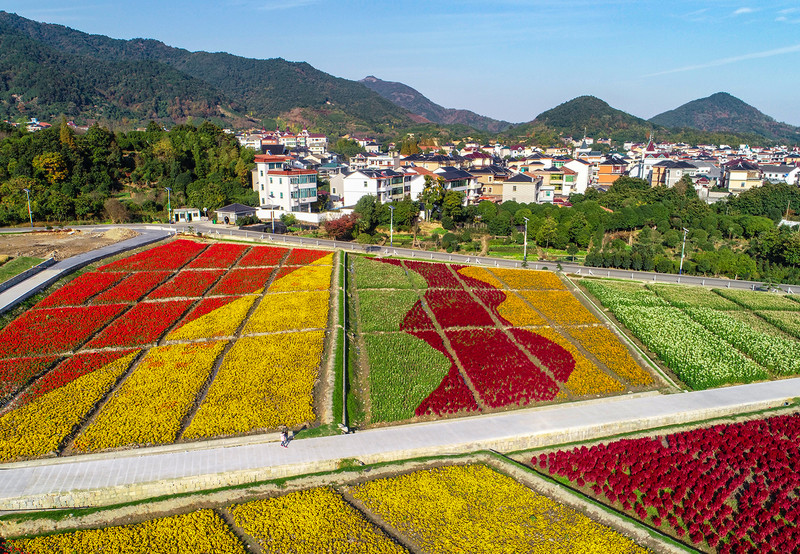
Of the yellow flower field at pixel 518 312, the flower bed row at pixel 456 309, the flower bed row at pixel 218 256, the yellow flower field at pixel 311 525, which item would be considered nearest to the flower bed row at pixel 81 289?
the flower bed row at pixel 218 256

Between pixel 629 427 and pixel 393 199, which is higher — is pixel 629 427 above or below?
below

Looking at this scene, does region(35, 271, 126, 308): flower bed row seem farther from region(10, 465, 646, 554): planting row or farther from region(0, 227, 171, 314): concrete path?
region(10, 465, 646, 554): planting row

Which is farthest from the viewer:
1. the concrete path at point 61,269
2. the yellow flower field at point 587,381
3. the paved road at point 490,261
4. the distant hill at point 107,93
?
the distant hill at point 107,93

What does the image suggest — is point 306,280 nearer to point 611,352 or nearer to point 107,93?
point 611,352

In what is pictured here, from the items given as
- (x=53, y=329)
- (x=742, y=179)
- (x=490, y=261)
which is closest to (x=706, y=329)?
(x=490, y=261)

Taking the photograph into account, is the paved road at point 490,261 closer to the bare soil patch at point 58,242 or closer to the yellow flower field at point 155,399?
the bare soil patch at point 58,242

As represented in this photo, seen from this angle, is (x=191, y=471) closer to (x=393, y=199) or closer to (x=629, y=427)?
(x=629, y=427)

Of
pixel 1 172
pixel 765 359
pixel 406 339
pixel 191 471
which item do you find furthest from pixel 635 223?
pixel 1 172

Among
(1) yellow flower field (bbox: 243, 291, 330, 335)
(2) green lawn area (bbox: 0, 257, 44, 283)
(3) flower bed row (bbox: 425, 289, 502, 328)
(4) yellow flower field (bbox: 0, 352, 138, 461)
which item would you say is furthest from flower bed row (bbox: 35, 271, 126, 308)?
(3) flower bed row (bbox: 425, 289, 502, 328)
